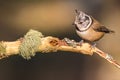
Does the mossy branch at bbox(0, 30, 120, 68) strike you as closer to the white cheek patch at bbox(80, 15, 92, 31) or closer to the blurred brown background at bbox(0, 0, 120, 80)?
the white cheek patch at bbox(80, 15, 92, 31)

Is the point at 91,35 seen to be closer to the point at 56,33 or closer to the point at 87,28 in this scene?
the point at 87,28

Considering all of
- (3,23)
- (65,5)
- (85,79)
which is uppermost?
(65,5)

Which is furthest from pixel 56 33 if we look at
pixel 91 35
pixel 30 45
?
pixel 30 45

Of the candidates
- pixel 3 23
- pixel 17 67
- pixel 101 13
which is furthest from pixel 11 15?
pixel 17 67

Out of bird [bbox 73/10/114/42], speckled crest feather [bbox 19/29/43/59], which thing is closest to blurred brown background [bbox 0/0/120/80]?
bird [bbox 73/10/114/42]

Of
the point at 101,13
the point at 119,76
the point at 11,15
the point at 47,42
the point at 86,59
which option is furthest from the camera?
the point at 11,15

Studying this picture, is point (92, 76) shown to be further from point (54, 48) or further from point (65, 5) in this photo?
point (54, 48)
